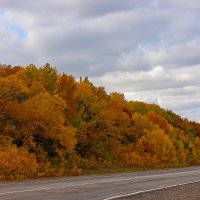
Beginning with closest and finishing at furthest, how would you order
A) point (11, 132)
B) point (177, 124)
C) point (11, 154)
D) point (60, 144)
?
1. point (11, 154)
2. point (11, 132)
3. point (60, 144)
4. point (177, 124)

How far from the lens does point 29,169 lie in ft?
111

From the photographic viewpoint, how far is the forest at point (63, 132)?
36781 millimetres

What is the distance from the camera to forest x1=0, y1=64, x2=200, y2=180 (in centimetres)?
3678

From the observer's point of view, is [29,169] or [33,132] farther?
[33,132]

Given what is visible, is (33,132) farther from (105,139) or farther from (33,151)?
(105,139)

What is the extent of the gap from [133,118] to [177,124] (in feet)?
123

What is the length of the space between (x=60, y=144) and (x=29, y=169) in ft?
23.0

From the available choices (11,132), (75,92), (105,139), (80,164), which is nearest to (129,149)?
(105,139)

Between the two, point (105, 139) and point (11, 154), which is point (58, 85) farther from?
point (11, 154)

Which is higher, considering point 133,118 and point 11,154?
point 133,118

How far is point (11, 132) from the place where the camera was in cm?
3706

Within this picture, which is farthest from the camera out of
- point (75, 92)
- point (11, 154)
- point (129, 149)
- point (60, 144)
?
point (129, 149)

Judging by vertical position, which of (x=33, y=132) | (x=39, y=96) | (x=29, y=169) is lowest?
(x=29, y=169)

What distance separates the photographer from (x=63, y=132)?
3941 cm
